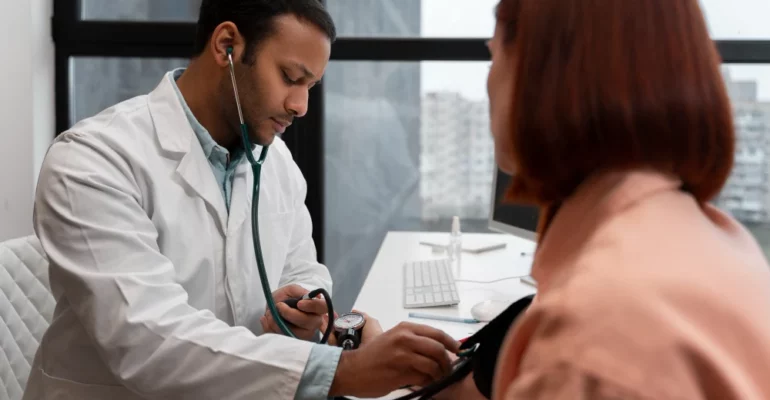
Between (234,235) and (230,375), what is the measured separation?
12.7 inches

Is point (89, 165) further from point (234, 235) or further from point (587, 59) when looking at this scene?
point (587, 59)

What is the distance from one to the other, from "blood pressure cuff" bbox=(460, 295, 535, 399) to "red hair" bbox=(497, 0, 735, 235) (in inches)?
12.5

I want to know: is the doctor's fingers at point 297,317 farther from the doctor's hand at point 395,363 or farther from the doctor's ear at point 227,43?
the doctor's ear at point 227,43

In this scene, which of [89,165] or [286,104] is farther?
[286,104]

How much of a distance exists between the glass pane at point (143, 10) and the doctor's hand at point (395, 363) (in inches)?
74.6

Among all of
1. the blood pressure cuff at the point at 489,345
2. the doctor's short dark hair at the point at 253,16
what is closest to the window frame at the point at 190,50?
the doctor's short dark hair at the point at 253,16

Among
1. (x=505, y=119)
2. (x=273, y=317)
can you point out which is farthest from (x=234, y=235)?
(x=505, y=119)

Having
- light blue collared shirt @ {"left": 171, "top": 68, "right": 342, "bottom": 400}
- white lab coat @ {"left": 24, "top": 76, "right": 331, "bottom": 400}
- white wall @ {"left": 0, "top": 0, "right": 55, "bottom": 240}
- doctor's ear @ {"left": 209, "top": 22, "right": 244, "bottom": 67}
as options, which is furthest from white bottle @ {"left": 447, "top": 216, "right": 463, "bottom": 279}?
white wall @ {"left": 0, "top": 0, "right": 55, "bottom": 240}

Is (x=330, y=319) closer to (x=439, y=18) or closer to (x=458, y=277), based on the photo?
(x=458, y=277)

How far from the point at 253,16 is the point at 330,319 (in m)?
0.57

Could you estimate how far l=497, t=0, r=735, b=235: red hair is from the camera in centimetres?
53

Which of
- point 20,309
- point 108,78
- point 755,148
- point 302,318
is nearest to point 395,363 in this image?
point 302,318

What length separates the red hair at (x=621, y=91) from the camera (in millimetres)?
527

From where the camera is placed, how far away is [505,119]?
0.61m
